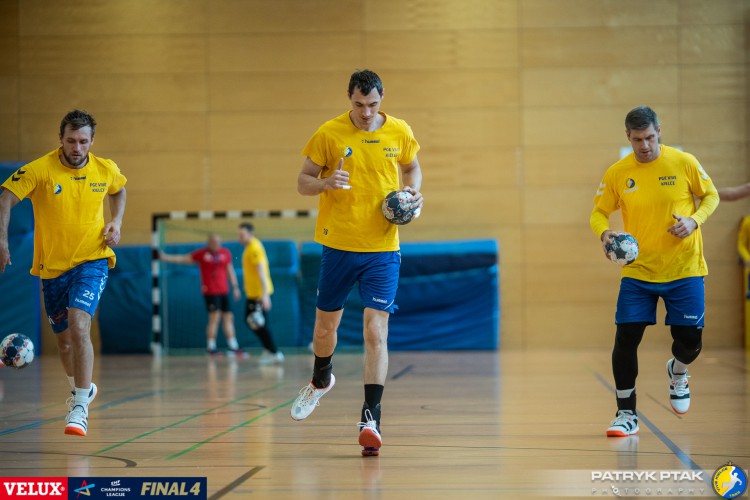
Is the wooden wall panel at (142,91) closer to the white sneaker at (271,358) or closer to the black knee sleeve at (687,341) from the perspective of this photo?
the white sneaker at (271,358)

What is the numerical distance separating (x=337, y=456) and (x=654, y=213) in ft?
8.28

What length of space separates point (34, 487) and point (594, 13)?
1459cm

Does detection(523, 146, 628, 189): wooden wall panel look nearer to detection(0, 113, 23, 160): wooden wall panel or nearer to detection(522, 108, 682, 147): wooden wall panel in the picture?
detection(522, 108, 682, 147): wooden wall panel

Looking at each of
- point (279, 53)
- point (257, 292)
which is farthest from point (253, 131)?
point (257, 292)

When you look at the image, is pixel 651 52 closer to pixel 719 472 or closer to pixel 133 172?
pixel 133 172

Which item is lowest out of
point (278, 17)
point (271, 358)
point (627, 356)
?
point (271, 358)

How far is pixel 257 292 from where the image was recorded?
1420cm

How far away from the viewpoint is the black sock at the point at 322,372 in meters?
5.96

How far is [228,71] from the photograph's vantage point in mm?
17047

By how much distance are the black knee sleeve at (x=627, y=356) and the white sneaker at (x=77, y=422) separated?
3461 mm

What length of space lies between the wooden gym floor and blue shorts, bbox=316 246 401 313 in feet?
2.86

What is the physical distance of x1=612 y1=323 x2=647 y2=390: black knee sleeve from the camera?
5984 millimetres

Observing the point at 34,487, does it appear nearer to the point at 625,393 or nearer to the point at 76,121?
the point at 76,121

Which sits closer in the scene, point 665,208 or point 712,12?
point 665,208
